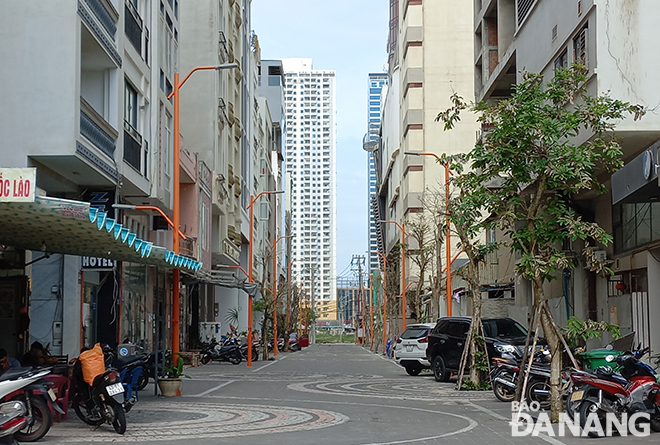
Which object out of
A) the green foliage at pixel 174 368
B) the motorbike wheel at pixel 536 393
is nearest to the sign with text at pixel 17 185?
the green foliage at pixel 174 368

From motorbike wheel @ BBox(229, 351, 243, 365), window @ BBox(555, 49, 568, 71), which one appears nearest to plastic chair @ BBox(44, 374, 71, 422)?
window @ BBox(555, 49, 568, 71)

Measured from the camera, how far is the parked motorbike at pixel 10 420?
1134 cm

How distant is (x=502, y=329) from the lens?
26.1m

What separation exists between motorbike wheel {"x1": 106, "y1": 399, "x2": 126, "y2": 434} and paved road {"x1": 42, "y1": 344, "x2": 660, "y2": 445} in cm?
12

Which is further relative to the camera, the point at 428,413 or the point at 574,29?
the point at 574,29

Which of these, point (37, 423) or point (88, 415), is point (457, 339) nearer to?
point (88, 415)

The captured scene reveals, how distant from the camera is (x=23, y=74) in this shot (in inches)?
851

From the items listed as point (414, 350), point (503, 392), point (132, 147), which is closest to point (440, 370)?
point (414, 350)

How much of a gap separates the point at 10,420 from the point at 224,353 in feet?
101

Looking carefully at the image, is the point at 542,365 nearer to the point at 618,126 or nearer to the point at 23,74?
the point at 618,126

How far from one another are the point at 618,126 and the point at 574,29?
3555 mm

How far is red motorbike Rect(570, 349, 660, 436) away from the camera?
13.4 metres

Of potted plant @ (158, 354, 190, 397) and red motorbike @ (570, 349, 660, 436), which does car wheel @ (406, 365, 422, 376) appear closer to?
potted plant @ (158, 354, 190, 397)

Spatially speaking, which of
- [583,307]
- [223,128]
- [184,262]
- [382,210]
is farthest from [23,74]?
[382,210]
